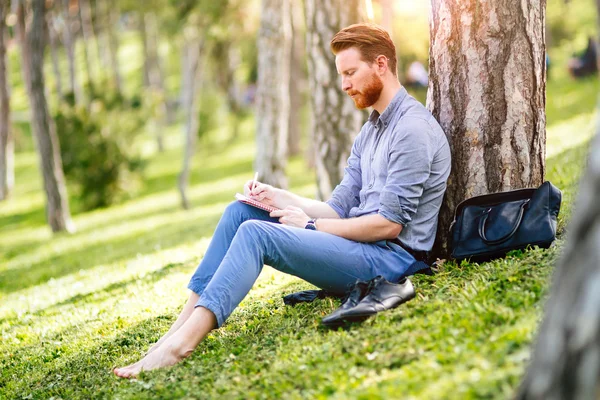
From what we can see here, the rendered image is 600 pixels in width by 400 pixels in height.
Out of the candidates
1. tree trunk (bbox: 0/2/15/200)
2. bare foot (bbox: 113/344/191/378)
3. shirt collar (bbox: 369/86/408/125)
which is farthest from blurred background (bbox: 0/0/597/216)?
bare foot (bbox: 113/344/191/378)

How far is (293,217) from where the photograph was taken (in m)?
4.52

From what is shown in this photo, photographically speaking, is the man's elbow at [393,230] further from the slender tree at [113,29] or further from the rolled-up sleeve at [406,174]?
the slender tree at [113,29]

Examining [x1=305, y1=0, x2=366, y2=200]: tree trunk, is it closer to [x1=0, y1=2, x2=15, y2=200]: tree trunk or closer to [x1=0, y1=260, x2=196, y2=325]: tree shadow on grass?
[x1=0, y1=260, x2=196, y2=325]: tree shadow on grass

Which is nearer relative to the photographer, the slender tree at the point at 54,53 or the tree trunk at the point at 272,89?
the tree trunk at the point at 272,89

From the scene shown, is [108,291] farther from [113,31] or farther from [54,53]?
[113,31]

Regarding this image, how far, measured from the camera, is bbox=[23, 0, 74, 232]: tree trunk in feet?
46.2

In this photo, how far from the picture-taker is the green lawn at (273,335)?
3.06m

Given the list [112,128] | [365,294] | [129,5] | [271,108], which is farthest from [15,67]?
[365,294]

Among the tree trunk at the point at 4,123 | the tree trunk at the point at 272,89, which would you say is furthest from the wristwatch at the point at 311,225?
the tree trunk at the point at 4,123

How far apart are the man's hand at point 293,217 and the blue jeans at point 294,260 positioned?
20 centimetres

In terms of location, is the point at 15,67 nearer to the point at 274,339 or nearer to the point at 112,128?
the point at 112,128

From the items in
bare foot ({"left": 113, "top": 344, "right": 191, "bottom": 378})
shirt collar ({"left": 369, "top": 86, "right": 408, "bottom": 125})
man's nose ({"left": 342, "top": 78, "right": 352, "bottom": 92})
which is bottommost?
bare foot ({"left": 113, "top": 344, "right": 191, "bottom": 378})

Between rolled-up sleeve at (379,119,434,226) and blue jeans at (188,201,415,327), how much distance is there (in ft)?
0.95

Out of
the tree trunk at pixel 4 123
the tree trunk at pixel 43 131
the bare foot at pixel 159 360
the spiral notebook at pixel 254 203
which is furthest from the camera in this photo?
the tree trunk at pixel 4 123
